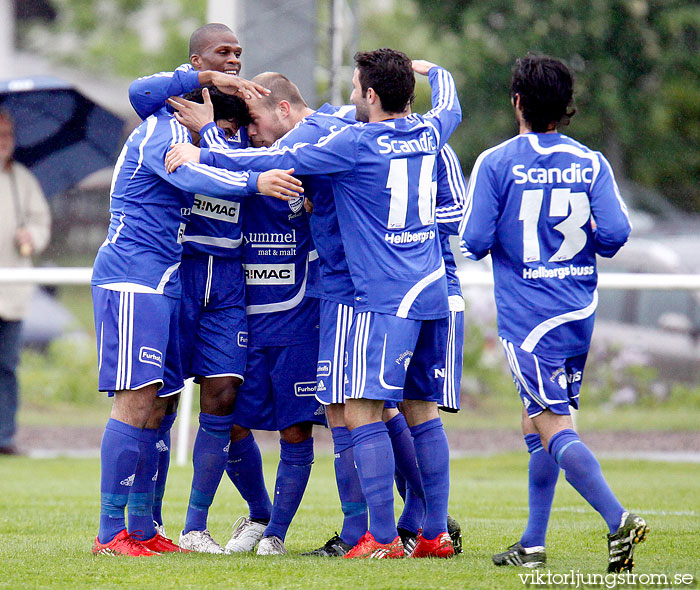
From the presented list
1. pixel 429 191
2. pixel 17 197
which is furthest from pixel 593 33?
pixel 429 191

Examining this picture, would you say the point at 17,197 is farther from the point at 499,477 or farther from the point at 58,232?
the point at 499,477

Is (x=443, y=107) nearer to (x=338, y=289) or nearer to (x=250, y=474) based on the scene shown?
(x=338, y=289)

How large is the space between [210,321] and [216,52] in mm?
1320

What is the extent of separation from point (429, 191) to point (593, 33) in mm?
12389

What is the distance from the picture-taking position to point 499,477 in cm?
865

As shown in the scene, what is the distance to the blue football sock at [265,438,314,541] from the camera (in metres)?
5.25

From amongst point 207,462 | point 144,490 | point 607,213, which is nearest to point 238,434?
point 207,462

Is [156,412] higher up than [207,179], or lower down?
lower down

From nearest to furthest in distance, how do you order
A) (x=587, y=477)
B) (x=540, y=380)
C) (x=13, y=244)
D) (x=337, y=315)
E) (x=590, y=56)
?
(x=587, y=477) < (x=540, y=380) < (x=337, y=315) < (x=13, y=244) < (x=590, y=56)

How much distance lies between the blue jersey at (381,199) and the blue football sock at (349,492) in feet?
2.28

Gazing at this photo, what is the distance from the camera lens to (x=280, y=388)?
531 cm

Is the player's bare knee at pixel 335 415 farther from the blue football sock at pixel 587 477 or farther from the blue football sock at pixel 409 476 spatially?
the blue football sock at pixel 587 477

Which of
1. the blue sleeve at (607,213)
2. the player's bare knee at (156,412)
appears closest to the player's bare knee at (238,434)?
the player's bare knee at (156,412)

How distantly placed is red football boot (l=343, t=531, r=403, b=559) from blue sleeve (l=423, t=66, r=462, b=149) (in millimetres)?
1766
